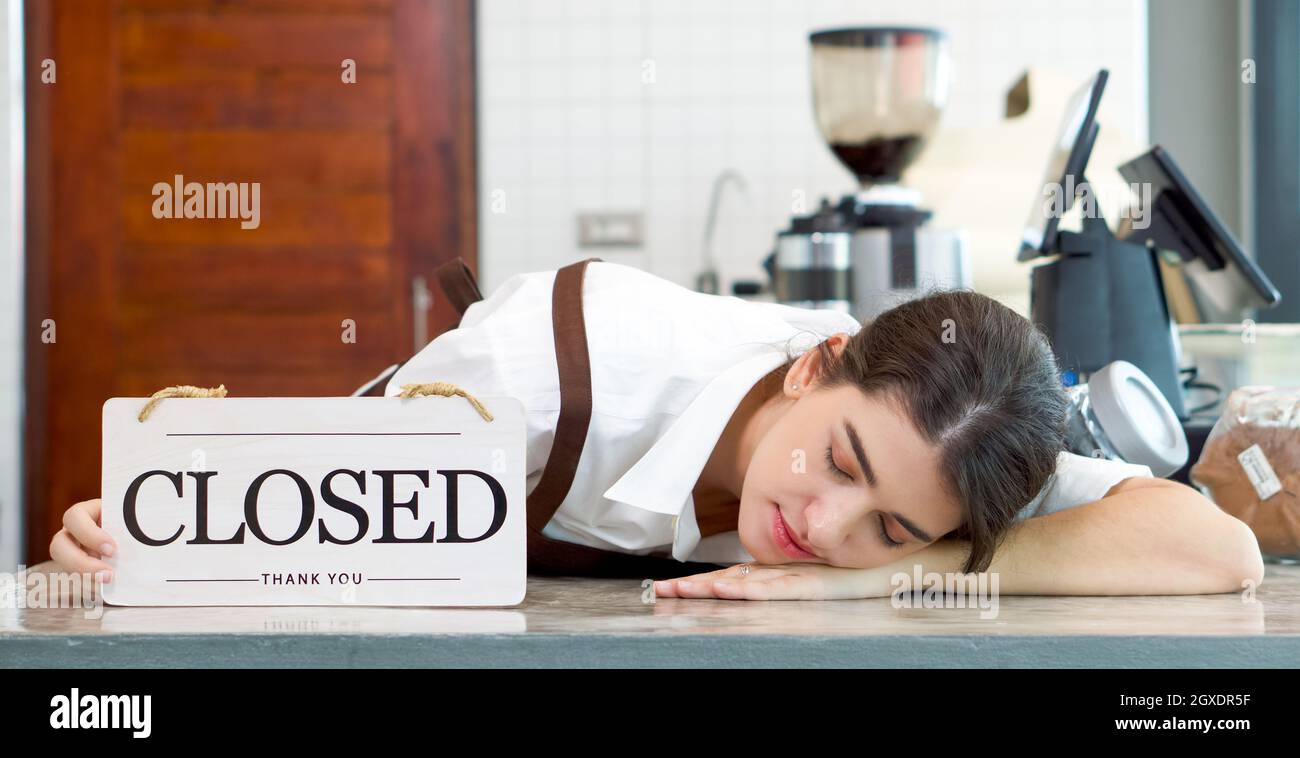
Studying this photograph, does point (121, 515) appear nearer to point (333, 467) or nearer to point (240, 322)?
point (333, 467)

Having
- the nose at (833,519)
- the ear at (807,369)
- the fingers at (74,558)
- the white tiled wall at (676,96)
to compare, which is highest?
the white tiled wall at (676,96)

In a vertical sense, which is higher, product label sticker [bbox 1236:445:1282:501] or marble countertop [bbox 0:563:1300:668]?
product label sticker [bbox 1236:445:1282:501]

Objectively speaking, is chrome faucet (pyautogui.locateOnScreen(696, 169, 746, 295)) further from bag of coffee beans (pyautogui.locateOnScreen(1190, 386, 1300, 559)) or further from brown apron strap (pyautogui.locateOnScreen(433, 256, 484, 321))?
bag of coffee beans (pyautogui.locateOnScreen(1190, 386, 1300, 559))

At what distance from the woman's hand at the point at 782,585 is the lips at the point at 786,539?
19 millimetres

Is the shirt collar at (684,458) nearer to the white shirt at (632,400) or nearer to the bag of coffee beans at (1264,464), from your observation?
the white shirt at (632,400)

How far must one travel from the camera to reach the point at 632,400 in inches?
44.3

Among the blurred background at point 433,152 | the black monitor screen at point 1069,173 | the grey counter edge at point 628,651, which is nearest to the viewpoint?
the grey counter edge at point 628,651

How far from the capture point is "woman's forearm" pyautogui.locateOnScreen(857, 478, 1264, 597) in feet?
3.29

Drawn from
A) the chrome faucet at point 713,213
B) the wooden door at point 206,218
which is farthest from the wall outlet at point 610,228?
the wooden door at point 206,218

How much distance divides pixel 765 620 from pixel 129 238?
9.46ft

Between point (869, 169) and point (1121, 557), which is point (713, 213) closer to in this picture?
point (869, 169)

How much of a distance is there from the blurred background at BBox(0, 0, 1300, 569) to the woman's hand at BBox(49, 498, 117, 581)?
2.31 meters

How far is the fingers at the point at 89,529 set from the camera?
0.90 meters

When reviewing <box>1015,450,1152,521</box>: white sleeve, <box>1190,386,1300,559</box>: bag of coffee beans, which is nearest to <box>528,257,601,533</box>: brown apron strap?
<box>1015,450,1152,521</box>: white sleeve
